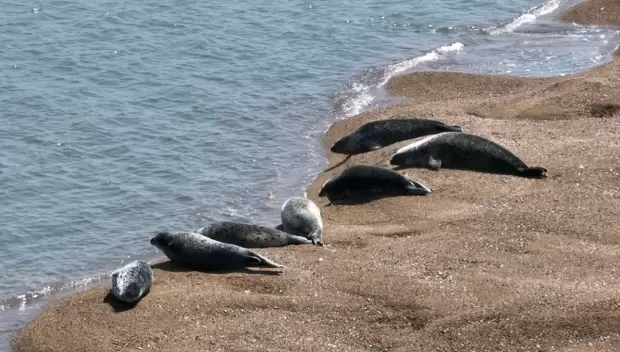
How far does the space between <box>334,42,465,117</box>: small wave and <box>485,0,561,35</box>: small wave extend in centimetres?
168

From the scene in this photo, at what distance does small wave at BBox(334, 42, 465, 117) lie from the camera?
60.3 ft

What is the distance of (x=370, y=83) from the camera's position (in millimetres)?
19609

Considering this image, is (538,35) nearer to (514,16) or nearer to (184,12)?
(514,16)

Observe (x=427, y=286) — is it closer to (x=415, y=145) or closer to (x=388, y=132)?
(x=415, y=145)

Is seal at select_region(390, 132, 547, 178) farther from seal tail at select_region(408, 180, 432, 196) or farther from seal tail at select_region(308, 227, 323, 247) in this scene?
seal tail at select_region(308, 227, 323, 247)

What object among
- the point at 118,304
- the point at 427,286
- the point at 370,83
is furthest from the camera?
the point at 370,83

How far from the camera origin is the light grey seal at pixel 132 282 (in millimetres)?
10516

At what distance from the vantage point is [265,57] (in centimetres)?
2081

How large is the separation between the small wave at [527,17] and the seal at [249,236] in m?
12.1

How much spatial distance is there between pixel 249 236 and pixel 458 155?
11.0 feet

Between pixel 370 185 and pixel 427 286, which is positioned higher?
pixel 427 286

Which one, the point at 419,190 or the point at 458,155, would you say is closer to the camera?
the point at 419,190

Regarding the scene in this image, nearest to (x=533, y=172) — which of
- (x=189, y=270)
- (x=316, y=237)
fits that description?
(x=316, y=237)

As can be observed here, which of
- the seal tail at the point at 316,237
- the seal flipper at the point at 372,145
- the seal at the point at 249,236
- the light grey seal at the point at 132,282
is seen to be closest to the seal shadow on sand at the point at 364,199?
the seal tail at the point at 316,237
